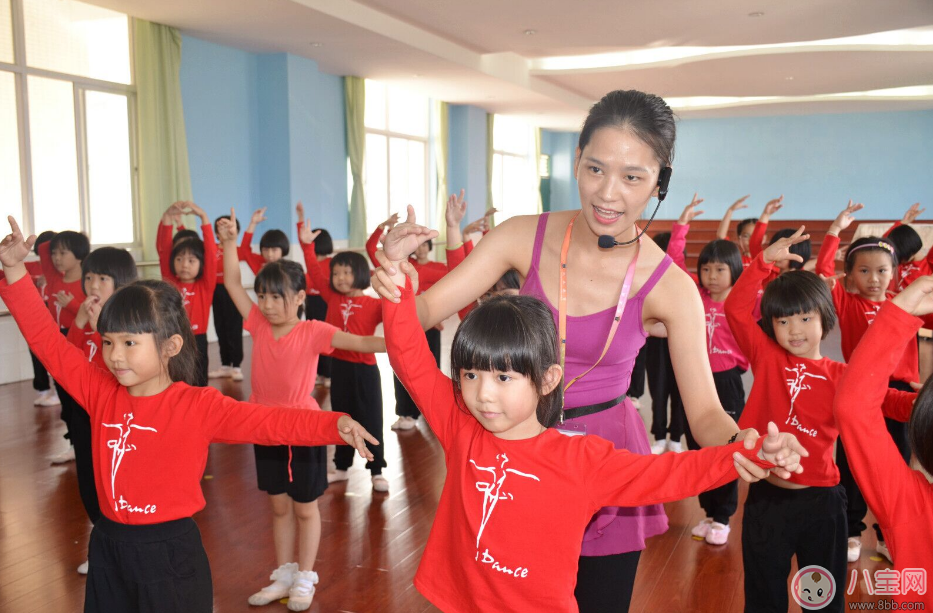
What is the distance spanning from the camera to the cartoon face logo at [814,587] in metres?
2.15

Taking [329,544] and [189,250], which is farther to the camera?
[189,250]

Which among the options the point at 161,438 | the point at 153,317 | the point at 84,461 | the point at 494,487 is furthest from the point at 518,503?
the point at 84,461

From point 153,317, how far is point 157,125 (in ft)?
20.4

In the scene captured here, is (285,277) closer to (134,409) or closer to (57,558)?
(134,409)

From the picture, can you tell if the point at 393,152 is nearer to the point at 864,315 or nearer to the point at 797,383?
the point at 864,315

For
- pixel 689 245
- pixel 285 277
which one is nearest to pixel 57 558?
pixel 285 277

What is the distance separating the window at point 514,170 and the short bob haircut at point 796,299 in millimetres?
13980

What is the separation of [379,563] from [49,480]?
1.98 meters

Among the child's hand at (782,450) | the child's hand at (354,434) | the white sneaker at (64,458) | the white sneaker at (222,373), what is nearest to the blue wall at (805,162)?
the white sneaker at (222,373)

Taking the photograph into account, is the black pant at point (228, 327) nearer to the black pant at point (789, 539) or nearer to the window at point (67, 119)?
the window at point (67, 119)

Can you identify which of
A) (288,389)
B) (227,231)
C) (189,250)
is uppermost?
(227,231)

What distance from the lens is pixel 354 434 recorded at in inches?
61.2

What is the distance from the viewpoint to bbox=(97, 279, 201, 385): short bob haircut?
5.96 ft

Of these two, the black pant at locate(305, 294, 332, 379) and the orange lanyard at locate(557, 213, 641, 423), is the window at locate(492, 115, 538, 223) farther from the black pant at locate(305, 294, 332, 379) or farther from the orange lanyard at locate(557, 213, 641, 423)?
the orange lanyard at locate(557, 213, 641, 423)
